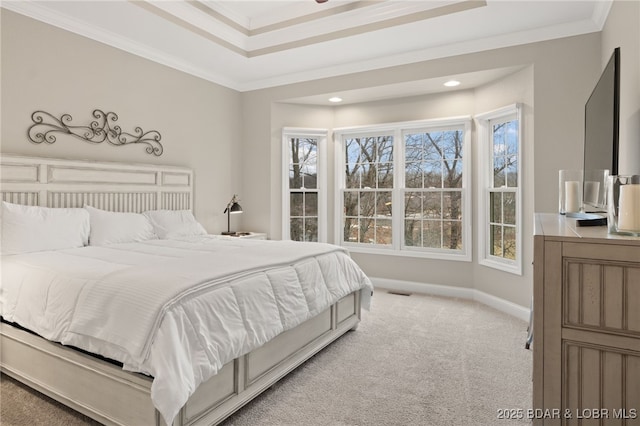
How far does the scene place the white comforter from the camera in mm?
1666

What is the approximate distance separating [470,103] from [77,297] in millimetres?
4271

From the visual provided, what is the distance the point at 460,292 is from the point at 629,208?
3.38m

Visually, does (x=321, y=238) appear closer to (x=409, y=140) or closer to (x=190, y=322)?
(x=409, y=140)

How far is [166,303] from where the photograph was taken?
171 centimetres

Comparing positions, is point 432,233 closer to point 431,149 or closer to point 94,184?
point 431,149

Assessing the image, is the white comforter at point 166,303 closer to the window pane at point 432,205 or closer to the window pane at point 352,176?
the window pane at point 432,205

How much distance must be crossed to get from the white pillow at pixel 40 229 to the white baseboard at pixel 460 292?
11.2 feet

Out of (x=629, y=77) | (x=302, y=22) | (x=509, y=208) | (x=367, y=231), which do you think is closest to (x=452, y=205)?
(x=509, y=208)

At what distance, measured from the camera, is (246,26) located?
159 inches

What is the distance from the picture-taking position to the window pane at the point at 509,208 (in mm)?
3996

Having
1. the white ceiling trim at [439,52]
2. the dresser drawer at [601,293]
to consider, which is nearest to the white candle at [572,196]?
the dresser drawer at [601,293]

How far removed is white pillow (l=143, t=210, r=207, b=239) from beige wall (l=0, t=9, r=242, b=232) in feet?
2.05

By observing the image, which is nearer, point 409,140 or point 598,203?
point 598,203

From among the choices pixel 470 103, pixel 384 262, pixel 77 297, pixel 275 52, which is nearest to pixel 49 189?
pixel 77 297
